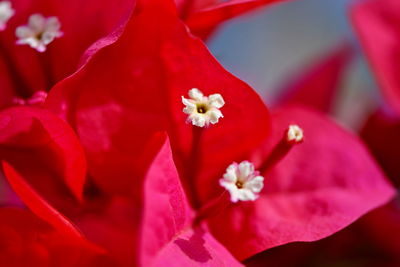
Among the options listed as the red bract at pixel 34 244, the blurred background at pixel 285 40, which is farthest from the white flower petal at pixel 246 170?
the blurred background at pixel 285 40

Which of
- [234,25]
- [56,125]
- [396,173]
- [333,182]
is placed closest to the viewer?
[56,125]

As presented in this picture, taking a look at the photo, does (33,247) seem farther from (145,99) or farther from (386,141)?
(386,141)

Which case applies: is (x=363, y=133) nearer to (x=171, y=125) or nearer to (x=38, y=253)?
(x=171, y=125)

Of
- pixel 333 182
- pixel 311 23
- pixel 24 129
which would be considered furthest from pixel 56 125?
pixel 311 23

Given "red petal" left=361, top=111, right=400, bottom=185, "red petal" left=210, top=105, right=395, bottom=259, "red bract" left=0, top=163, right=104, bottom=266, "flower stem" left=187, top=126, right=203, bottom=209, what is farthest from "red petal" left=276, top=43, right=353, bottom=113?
"red bract" left=0, top=163, right=104, bottom=266

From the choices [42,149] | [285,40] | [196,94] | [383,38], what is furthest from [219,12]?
[285,40]

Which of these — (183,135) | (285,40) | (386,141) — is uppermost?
(183,135)
